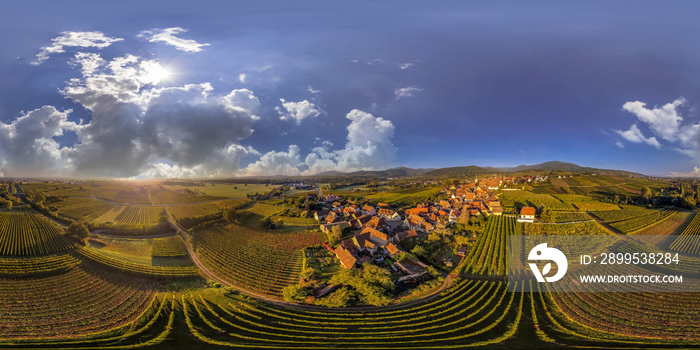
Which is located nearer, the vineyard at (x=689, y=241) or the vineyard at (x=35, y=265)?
the vineyard at (x=35, y=265)

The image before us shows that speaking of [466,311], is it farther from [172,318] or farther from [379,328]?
[172,318]

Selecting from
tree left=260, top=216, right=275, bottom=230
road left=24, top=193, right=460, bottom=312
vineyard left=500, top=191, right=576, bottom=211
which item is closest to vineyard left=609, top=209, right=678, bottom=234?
vineyard left=500, top=191, right=576, bottom=211

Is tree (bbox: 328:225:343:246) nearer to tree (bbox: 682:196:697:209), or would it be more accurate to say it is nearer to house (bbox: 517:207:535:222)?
house (bbox: 517:207:535:222)

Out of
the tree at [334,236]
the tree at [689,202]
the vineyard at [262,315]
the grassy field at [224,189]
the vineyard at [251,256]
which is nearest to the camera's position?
the vineyard at [262,315]

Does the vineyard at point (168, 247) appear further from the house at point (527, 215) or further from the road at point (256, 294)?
the house at point (527, 215)

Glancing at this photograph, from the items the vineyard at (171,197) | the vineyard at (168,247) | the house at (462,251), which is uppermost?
the vineyard at (171,197)

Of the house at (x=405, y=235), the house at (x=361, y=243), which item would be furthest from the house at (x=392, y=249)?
the house at (x=405, y=235)
